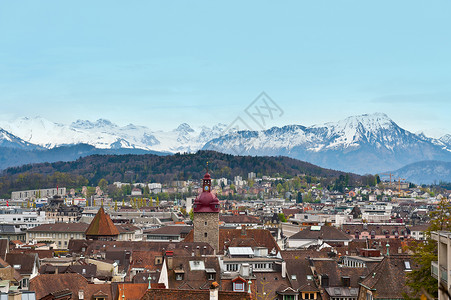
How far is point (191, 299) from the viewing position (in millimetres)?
41094

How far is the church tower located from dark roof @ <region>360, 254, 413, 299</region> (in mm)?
41887

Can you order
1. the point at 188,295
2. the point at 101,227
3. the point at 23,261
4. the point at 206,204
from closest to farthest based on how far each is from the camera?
the point at 188,295
the point at 23,261
the point at 206,204
the point at 101,227

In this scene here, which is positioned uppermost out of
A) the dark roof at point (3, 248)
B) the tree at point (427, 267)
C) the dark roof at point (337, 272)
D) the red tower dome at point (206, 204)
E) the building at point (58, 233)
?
the red tower dome at point (206, 204)

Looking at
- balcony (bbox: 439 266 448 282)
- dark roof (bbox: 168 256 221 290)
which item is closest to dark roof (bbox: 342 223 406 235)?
dark roof (bbox: 168 256 221 290)

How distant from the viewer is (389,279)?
53094 mm

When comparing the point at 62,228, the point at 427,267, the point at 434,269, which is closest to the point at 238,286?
the point at 427,267

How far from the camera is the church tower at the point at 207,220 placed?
96312 mm

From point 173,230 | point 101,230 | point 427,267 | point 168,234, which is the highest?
point 427,267

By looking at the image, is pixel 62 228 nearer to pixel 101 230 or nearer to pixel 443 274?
pixel 101 230

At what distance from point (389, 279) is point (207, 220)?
152 feet

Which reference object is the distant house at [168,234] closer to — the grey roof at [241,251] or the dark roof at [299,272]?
the grey roof at [241,251]

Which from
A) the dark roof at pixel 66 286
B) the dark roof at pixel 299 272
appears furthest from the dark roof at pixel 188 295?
the dark roof at pixel 299 272

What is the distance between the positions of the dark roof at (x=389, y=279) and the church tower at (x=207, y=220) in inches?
1649

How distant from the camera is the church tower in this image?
96312 mm
